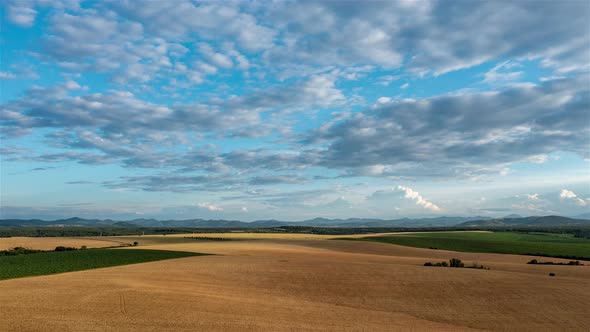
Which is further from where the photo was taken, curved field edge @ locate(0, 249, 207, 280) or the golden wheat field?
curved field edge @ locate(0, 249, 207, 280)

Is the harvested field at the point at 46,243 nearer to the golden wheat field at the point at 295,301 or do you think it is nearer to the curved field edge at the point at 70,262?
the curved field edge at the point at 70,262

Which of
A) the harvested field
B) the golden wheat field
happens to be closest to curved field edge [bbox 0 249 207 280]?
the golden wheat field

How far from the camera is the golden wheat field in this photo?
2284 cm

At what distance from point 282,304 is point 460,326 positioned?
38.8ft

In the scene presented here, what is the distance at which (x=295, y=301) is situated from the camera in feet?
100

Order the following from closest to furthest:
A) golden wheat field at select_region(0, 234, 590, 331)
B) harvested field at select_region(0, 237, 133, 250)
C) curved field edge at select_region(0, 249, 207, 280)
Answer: golden wheat field at select_region(0, 234, 590, 331) → curved field edge at select_region(0, 249, 207, 280) → harvested field at select_region(0, 237, 133, 250)

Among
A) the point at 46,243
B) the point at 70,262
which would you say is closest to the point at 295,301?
the point at 70,262

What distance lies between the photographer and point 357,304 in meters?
30.4

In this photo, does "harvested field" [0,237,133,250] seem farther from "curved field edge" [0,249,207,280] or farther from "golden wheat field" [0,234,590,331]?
"golden wheat field" [0,234,590,331]

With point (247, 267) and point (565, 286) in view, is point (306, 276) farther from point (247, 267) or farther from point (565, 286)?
point (565, 286)

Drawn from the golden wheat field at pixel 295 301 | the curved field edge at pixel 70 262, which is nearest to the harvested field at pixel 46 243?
the curved field edge at pixel 70 262

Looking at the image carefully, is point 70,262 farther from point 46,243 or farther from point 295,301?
point 46,243

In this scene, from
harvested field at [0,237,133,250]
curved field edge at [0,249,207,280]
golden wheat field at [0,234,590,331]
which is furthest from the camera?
harvested field at [0,237,133,250]

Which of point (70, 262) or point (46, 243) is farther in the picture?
point (46, 243)
